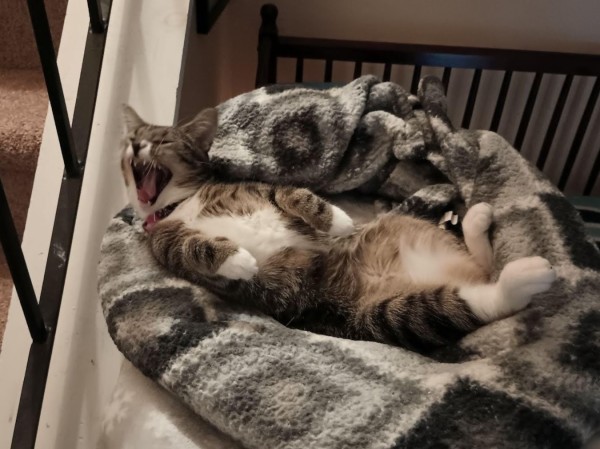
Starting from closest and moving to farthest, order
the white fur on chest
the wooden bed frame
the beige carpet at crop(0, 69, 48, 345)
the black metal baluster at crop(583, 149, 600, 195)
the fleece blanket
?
the fleece blanket → the white fur on chest → the beige carpet at crop(0, 69, 48, 345) → the wooden bed frame → the black metal baluster at crop(583, 149, 600, 195)

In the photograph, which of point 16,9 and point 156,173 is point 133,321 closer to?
point 156,173

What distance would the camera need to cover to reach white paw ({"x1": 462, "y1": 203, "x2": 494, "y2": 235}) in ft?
3.55

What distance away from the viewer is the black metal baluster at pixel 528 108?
5.49 feet

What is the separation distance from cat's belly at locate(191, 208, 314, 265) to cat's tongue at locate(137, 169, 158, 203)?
11cm

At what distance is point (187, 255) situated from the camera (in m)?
1.03

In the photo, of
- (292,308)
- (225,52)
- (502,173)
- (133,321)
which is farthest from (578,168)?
(133,321)

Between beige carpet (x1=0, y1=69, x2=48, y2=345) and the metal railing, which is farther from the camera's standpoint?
beige carpet (x1=0, y1=69, x2=48, y2=345)

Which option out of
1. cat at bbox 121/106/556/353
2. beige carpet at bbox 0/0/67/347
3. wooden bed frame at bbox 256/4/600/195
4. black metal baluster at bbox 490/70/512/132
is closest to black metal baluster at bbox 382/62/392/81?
wooden bed frame at bbox 256/4/600/195

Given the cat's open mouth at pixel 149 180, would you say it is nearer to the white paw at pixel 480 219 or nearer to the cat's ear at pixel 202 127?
the cat's ear at pixel 202 127

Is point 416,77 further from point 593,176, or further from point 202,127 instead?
point 202,127

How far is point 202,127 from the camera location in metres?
1.19

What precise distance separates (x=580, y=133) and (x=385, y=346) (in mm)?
1118

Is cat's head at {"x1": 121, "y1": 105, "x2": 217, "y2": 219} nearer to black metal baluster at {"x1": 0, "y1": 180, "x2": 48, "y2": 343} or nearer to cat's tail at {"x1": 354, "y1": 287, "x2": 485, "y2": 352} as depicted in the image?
black metal baluster at {"x1": 0, "y1": 180, "x2": 48, "y2": 343}

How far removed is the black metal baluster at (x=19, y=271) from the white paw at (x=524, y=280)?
688 millimetres
